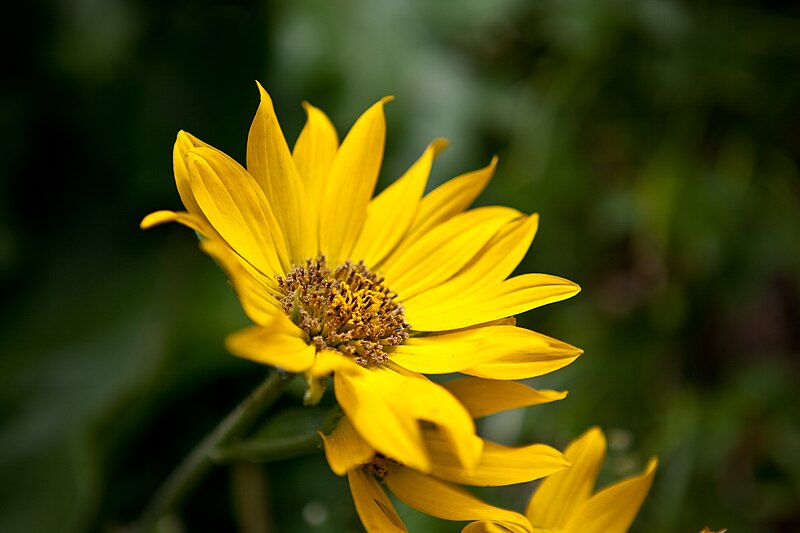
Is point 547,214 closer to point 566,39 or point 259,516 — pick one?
point 566,39

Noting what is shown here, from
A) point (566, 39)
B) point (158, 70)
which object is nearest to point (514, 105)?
point (566, 39)

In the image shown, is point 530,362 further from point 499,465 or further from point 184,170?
point 184,170

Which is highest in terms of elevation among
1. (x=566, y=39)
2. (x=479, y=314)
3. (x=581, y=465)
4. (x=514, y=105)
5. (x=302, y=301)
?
(x=566, y=39)

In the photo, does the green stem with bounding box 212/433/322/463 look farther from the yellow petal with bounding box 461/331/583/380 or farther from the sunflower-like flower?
the yellow petal with bounding box 461/331/583/380

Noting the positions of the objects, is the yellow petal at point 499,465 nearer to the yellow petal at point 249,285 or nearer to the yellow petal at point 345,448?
the yellow petal at point 345,448

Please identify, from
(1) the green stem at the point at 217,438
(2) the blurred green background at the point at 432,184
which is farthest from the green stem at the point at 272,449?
(2) the blurred green background at the point at 432,184
